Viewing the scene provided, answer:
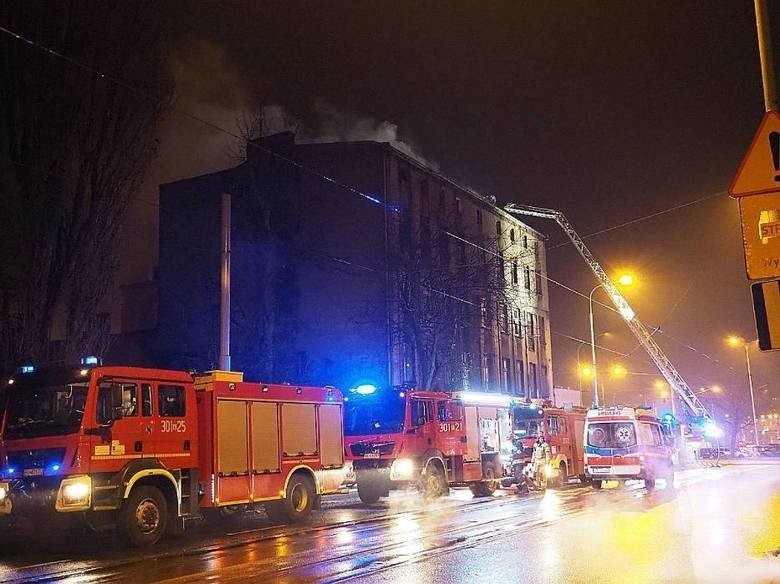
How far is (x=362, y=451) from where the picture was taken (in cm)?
2025

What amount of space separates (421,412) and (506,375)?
2849 centimetres

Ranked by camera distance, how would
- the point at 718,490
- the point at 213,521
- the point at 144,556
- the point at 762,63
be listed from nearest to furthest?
the point at 762,63, the point at 144,556, the point at 213,521, the point at 718,490

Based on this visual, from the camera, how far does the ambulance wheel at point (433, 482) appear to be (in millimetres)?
20125

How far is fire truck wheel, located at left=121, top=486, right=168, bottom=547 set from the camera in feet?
42.1

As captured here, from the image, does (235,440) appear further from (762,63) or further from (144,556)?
(762,63)

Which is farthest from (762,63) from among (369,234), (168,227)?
(168,227)

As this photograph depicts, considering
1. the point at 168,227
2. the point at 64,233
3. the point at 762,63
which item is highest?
the point at 168,227

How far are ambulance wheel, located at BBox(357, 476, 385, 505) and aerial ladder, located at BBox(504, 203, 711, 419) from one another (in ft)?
89.6

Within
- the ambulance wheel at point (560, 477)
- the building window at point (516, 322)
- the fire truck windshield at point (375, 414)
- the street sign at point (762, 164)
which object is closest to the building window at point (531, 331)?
the building window at point (516, 322)

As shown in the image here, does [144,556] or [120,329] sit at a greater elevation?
[120,329]

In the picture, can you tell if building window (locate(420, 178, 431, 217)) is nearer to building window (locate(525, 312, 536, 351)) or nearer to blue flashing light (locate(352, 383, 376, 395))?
building window (locate(525, 312, 536, 351))

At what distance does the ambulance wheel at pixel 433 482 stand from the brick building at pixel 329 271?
12032 mm

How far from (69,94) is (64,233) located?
341 cm

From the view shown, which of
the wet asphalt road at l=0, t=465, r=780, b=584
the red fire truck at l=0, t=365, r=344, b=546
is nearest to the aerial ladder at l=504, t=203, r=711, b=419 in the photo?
the wet asphalt road at l=0, t=465, r=780, b=584
